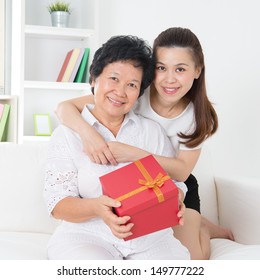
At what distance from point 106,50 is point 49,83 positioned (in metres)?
2.32

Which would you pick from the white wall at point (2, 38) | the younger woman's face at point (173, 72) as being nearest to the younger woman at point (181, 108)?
the younger woman's face at point (173, 72)

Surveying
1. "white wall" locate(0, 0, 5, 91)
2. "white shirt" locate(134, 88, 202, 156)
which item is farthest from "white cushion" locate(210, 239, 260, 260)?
"white wall" locate(0, 0, 5, 91)

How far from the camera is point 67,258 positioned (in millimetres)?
1489

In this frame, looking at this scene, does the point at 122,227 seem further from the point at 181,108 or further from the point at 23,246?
the point at 181,108

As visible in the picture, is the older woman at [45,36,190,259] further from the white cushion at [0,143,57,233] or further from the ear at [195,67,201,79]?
the white cushion at [0,143,57,233]

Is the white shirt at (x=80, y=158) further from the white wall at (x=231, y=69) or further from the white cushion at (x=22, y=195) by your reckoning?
the white wall at (x=231, y=69)

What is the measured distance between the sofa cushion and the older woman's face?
1.65 feet

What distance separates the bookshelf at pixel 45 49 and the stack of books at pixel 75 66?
7 cm

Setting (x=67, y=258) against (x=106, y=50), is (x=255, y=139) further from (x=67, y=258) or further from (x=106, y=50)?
(x=67, y=258)

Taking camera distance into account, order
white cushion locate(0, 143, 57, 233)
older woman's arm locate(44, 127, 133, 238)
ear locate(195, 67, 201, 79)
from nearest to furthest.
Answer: older woman's arm locate(44, 127, 133, 238), ear locate(195, 67, 201, 79), white cushion locate(0, 143, 57, 233)

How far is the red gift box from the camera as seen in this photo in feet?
4.57

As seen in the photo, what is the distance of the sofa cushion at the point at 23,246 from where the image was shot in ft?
5.52

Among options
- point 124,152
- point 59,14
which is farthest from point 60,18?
point 124,152
